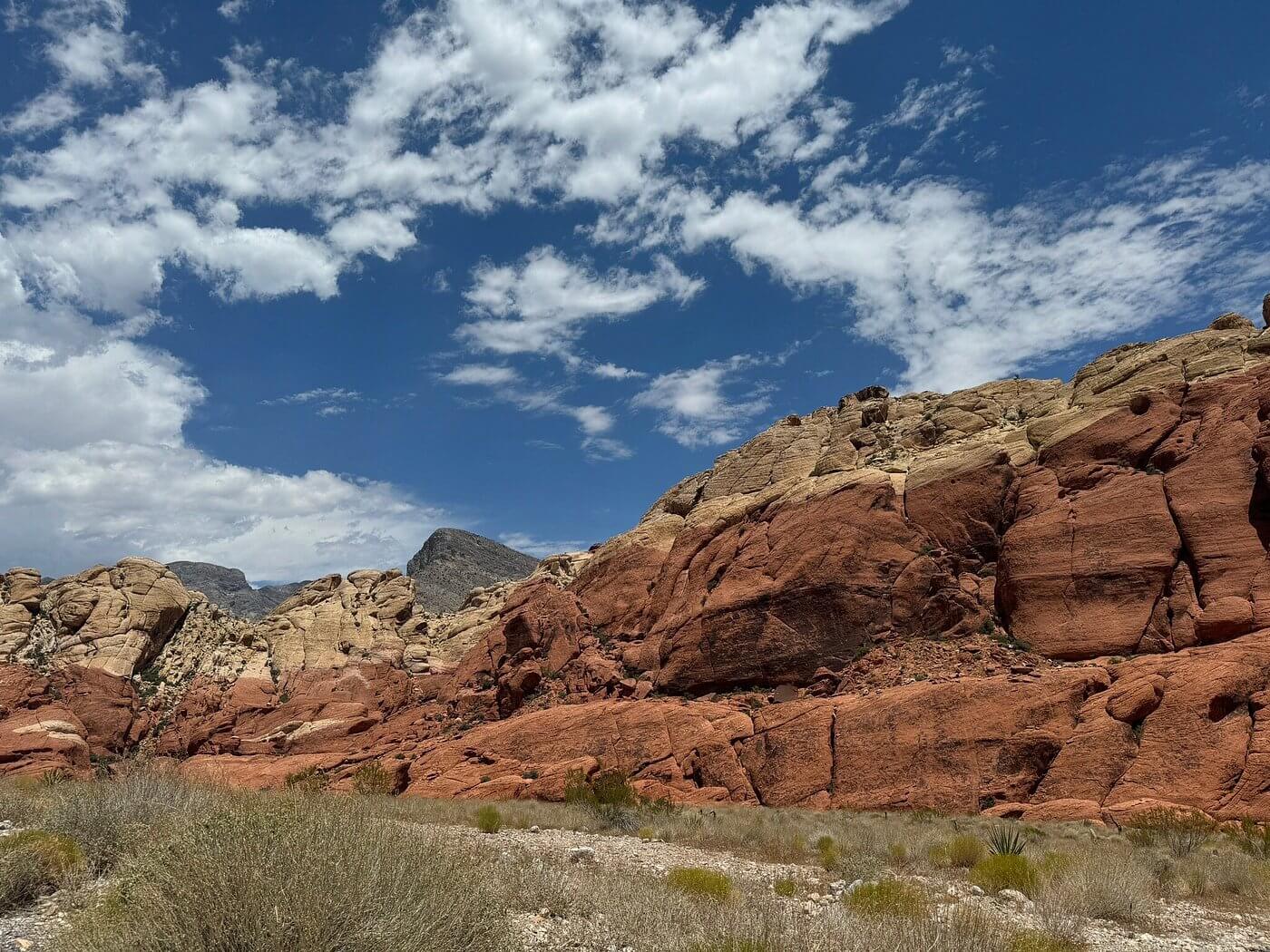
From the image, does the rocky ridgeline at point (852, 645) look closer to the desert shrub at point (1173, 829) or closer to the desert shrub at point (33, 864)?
the desert shrub at point (1173, 829)

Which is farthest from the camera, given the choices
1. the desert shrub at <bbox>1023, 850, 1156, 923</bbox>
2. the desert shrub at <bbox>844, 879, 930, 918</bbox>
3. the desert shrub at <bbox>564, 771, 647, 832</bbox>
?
the desert shrub at <bbox>564, 771, 647, 832</bbox>

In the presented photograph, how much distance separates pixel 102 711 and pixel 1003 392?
52.9 meters

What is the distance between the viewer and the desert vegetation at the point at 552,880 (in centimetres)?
522

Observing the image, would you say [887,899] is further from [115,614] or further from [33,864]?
[115,614]

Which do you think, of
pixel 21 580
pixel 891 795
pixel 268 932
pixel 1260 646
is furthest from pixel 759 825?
pixel 21 580

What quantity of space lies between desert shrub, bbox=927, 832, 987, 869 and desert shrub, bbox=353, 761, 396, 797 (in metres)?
21.8

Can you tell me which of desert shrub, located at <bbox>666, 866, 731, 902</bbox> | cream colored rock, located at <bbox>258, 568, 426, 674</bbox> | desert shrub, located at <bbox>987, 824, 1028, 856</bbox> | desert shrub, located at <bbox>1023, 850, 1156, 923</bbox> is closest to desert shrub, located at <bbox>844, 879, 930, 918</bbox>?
desert shrub, located at <bbox>666, 866, 731, 902</bbox>

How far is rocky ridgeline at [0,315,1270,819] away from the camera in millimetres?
22219

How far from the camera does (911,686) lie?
2558cm

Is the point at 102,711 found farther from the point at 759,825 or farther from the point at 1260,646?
→ the point at 1260,646

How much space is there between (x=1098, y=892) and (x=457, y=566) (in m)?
108

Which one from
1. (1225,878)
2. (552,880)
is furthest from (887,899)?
(1225,878)

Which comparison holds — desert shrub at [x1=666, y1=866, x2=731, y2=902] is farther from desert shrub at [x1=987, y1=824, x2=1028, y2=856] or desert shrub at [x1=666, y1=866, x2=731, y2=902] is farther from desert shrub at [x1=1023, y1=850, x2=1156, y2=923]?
desert shrub at [x1=987, y1=824, x2=1028, y2=856]

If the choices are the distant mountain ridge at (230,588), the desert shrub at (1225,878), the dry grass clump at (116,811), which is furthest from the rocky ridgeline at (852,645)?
the distant mountain ridge at (230,588)
